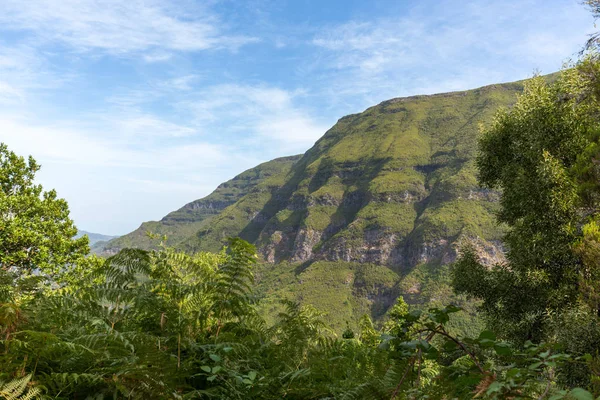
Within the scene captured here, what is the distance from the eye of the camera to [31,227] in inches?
763

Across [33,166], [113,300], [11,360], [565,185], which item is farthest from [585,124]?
[33,166]

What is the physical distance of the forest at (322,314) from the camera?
7.43ft

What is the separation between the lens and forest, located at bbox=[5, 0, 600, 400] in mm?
2266

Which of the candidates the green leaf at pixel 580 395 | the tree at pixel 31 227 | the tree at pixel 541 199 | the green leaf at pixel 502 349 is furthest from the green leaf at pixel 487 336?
the tree at pixel 31 227

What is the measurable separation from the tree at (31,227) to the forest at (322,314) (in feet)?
0.27

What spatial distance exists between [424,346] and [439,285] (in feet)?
647

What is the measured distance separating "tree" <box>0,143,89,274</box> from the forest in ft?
0.27

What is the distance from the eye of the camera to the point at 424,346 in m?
2.13

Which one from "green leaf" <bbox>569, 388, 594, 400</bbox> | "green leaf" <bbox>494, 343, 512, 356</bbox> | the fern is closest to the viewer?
"green leaf" <bbox>569, 388, 594, 400</bbox>

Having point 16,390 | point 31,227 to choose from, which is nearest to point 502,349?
point 16,390

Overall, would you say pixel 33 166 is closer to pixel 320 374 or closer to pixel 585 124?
pixel 320 374

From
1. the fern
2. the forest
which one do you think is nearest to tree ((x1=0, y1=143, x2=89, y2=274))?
the forest

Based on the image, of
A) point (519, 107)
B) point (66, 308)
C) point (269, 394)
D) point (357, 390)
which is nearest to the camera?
point (357, 390)

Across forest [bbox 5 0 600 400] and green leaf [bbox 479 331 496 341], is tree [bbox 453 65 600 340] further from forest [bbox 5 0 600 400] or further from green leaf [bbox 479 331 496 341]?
green leaf [bbox 479 331 496 341]
